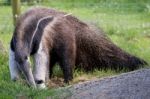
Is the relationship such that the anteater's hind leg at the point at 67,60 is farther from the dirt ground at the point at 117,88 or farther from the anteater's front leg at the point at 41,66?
the dirt ground at the point at 117,88

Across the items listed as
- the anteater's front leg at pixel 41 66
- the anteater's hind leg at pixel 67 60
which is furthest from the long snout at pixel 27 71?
the anteater's hind leg at pixel 67 60

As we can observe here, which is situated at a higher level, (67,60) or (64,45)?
(64,45)

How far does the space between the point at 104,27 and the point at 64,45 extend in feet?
15.6

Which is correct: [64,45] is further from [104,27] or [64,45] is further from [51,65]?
[104,27]

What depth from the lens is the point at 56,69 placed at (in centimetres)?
818

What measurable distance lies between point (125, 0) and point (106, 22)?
3247 mm

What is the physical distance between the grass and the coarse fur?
8.3 inches

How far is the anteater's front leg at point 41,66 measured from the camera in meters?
6.91

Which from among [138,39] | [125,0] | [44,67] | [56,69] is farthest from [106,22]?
[44,67]

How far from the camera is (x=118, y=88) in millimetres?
6098

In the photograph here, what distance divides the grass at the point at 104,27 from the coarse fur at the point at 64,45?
211 millimetres

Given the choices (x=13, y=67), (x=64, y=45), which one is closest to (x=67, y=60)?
(x=64, y=45)

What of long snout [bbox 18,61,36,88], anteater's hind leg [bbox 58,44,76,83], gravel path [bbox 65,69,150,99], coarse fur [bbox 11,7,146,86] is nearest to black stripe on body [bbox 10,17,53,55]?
coarse fur [bbox 11,7,146,86]

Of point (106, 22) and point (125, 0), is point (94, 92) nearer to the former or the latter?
point (106, 22)
